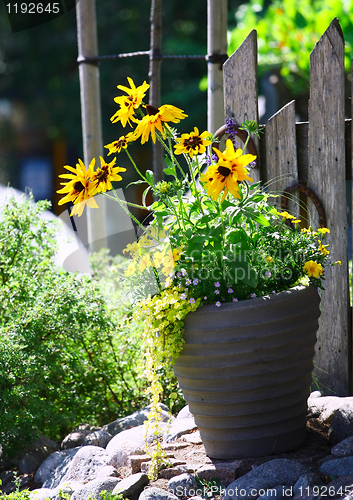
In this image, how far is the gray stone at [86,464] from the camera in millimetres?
2012

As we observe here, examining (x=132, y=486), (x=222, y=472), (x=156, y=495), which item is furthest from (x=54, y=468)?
(x=222, y=472)

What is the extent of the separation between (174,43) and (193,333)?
8.76m

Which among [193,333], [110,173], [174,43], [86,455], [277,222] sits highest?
[174,43]

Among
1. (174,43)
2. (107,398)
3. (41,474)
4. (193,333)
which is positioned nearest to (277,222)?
(193,333)

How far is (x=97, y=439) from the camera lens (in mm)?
2367

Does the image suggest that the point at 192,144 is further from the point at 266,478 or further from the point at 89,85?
the point at 89,85

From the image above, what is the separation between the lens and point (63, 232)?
3.06m

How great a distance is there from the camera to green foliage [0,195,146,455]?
2289 mm

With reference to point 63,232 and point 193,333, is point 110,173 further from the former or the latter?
point 63,232

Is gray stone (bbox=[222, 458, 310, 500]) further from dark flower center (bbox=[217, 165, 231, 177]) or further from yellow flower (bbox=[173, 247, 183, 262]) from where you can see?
dark flower center (bbox=[217, 165, 231, 177])

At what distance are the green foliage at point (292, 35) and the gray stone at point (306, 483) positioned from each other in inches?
179

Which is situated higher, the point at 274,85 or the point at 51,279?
the point at 274,85

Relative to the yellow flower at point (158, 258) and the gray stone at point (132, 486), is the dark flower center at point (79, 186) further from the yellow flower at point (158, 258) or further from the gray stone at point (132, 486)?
the gray stone at point (132, 486)

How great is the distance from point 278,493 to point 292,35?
5.21 meters
